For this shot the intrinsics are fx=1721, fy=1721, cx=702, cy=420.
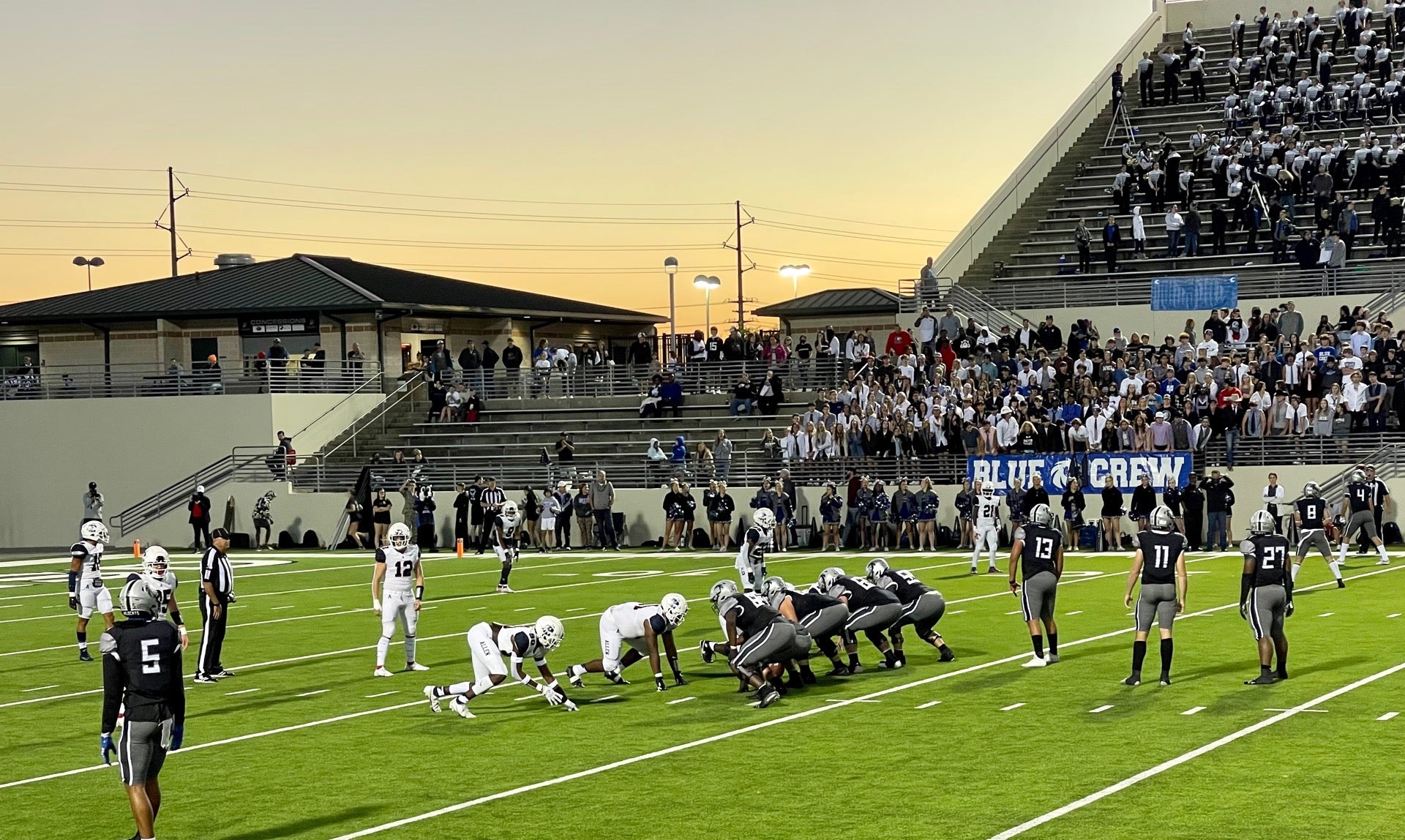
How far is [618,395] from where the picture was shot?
153ft

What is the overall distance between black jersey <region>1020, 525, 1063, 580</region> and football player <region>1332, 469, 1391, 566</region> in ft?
41.7

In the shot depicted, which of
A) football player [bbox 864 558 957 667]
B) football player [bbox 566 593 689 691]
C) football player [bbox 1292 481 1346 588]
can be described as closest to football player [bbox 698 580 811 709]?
football player [bbox 566 593 689 691]

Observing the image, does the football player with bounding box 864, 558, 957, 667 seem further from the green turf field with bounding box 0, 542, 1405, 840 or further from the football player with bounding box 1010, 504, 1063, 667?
the football player with bounding box 1010, 504, 1063, 667

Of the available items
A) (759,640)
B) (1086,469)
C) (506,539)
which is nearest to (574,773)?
(759,640)

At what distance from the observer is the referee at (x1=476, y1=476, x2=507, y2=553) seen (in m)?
38.8

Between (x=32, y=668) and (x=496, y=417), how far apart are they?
87.8 ft

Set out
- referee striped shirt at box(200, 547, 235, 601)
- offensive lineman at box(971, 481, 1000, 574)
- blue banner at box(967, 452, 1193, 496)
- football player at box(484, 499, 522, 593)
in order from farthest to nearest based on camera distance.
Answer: blue banner at box(967, 452, 1193, 496), offensive lineman at box(971, 481, 1000, 574), football player at box(484, 499, 522, 593), referee striped shirt at box(200, 547, 235, 601)

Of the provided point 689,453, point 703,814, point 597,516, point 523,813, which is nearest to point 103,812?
point 523,813

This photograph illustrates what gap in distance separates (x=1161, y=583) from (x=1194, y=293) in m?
27.8

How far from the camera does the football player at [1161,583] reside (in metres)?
16.0

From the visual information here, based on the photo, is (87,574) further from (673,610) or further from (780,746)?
(780,746)

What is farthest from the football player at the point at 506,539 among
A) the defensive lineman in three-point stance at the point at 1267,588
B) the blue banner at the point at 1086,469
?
the defensive lineman in three-point stance at the point at 1267,588

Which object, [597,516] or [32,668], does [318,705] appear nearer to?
[32,668]

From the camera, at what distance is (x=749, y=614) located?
16.2 meters
